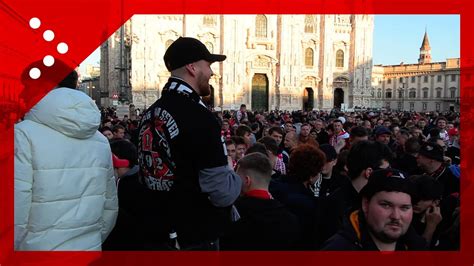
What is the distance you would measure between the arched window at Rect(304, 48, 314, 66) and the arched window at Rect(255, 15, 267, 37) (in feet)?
16.3

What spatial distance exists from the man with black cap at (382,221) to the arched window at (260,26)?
39.0 metres

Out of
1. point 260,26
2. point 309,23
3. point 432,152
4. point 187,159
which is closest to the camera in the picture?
point 187,159

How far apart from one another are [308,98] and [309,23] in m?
7.55

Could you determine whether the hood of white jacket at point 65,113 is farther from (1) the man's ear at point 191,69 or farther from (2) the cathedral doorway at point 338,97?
(2) the cathedral doorway at point 338,97

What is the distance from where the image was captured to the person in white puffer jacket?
8.04 feet

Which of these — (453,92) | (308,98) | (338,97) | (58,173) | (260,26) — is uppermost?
(260,26)

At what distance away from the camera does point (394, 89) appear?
7656 centimetres

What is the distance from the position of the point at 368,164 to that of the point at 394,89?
257 ft

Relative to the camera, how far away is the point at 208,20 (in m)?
39.2

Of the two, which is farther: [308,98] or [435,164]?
[308,98]

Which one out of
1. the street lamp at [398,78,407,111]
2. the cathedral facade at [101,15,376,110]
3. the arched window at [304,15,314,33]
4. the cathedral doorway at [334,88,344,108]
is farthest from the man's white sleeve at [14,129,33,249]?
the street lamp at [398,78,407,111]

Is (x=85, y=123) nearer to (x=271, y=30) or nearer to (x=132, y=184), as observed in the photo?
(x=132, y=184)

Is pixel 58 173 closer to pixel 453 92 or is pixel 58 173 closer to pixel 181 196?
pixel 181 196

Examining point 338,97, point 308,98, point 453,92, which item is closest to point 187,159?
point 308,98
